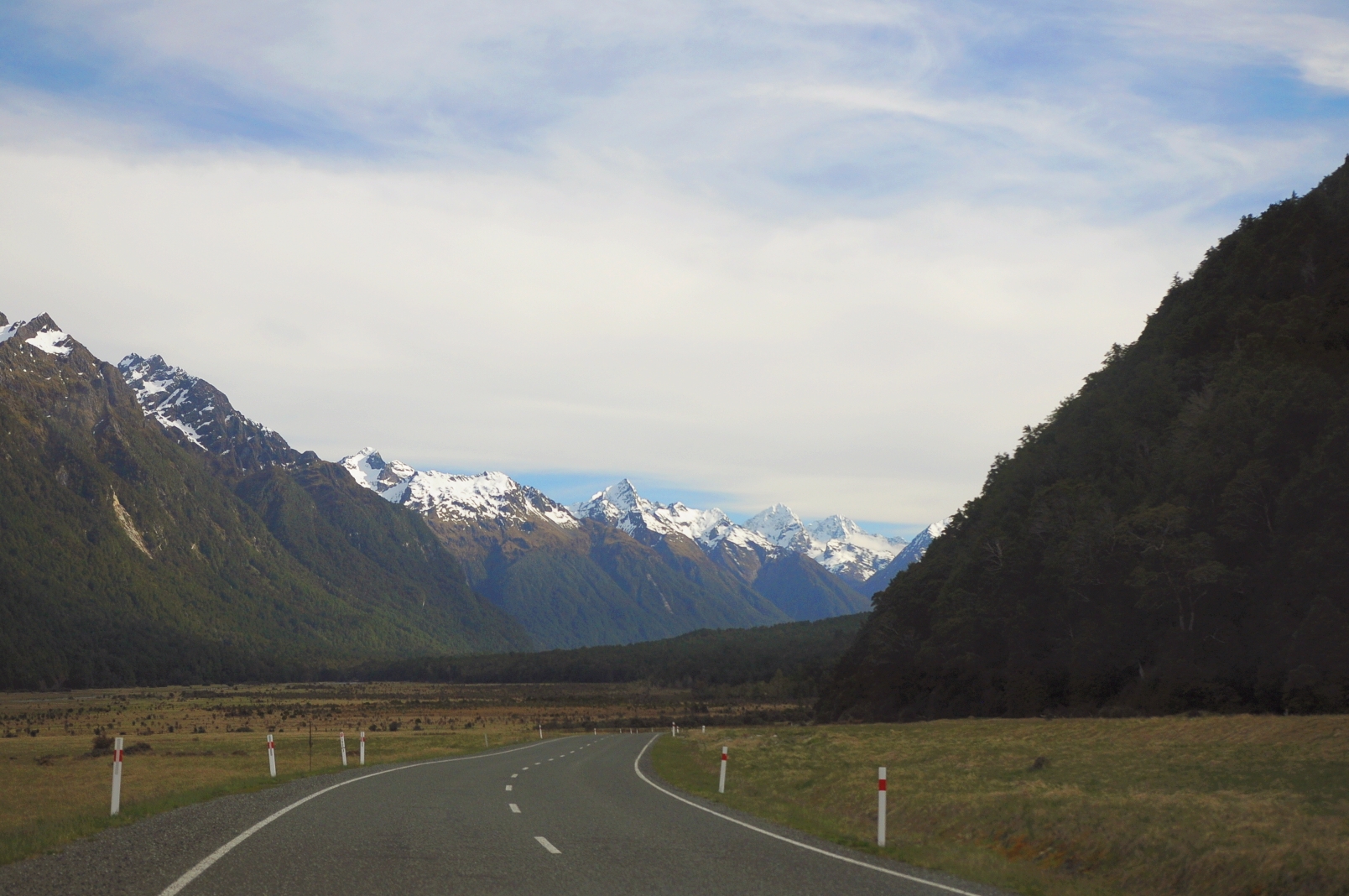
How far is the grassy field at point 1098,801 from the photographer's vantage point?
15336mm

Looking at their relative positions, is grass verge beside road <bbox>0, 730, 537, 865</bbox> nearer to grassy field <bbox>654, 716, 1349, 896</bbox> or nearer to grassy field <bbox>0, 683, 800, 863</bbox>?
grassy field <bbox>0, 683, 800, 863</bbox>

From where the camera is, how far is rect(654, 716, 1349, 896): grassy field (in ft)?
50.3

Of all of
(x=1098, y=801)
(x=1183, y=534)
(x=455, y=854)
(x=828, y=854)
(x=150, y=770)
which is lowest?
(x=150, y=770)

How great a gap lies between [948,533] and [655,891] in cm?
10251

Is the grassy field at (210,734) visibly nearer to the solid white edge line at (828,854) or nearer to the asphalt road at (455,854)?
the asphalt road at (455,854)

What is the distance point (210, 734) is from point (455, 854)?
75.7 meters

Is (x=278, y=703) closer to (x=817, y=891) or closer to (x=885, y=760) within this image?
(x=885, y=760)

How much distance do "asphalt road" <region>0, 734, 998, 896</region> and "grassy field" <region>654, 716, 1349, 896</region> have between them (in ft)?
7.37

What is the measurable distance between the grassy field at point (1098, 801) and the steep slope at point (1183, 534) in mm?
13948

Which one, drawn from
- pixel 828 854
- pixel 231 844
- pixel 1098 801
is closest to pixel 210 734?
pixel 231 844

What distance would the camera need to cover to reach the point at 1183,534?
62906mm

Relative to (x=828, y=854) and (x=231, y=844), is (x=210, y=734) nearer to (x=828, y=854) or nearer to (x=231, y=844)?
(x=231, y=844)

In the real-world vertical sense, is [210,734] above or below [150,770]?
below

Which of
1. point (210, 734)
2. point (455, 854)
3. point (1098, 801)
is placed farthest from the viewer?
point (210, 734)
